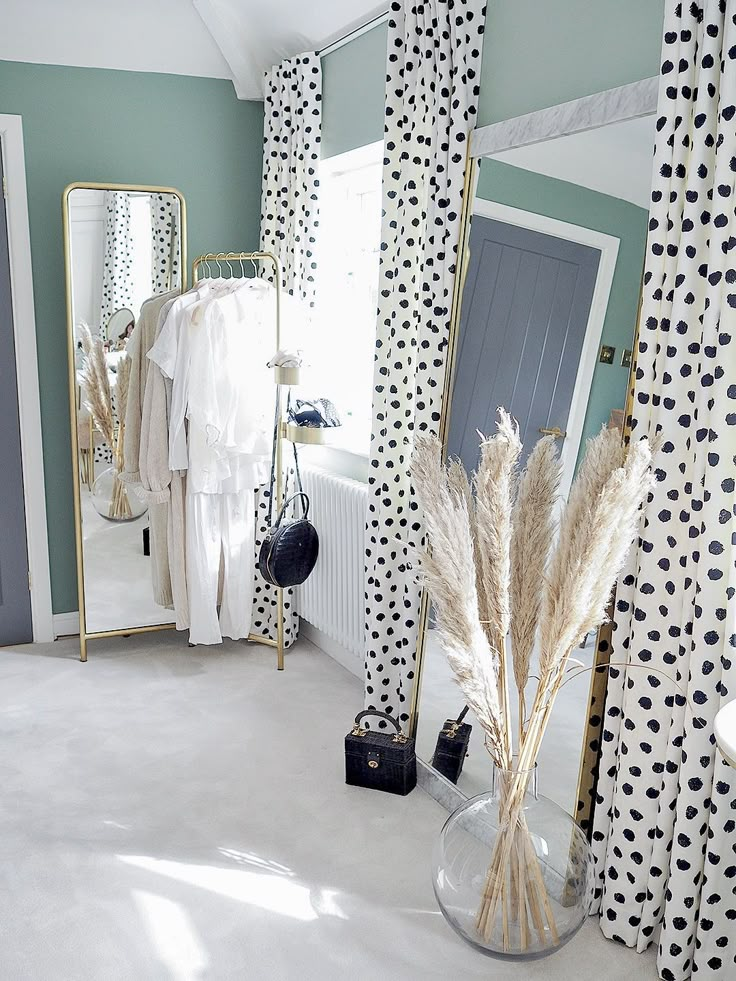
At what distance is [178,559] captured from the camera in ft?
11.5

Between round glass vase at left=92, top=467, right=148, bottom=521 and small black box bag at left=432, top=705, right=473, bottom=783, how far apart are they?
1.59 metres

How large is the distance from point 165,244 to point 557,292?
72.8 inches

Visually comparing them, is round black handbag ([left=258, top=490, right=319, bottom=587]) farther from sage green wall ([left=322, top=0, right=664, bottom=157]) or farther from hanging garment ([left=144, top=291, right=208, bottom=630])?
sage green wall ([left=322, top=0, right=664, bottom=157])

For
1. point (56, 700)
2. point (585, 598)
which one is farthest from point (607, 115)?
point (56, 700)

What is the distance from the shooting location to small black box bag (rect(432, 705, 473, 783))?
101 inches

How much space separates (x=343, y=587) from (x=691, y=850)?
1.77 meters

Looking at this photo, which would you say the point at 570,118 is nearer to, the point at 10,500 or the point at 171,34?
the point at 171,34

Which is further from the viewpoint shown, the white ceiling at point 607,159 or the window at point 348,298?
the window at point 348,298

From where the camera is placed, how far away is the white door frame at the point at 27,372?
339 cm

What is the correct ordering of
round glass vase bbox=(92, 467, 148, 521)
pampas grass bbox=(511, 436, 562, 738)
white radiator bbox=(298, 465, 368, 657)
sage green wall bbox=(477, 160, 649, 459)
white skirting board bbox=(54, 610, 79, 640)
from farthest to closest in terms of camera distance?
white skirting board bbox=(54, 610, 79, 640), round glass vase bbox=(92, 467, 148, 521), white radiator bbox=(298, 465, 368, 657), sage green wall bbox=(477, 160, 649, 459), pampas grass bbox=(511, 436, 562, 738)

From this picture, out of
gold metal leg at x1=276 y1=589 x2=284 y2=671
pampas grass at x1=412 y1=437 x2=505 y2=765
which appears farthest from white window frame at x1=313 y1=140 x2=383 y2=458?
pampas grass at x1=412 y1=437 x2=505 y2=765

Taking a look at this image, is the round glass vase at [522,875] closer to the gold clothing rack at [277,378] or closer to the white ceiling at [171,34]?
the gold clothing rack at [277,378]

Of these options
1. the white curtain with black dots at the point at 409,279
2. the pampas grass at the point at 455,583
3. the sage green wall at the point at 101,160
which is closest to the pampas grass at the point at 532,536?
the pampas grass at the point at 455,583

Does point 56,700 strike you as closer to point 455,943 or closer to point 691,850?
point 455,943
